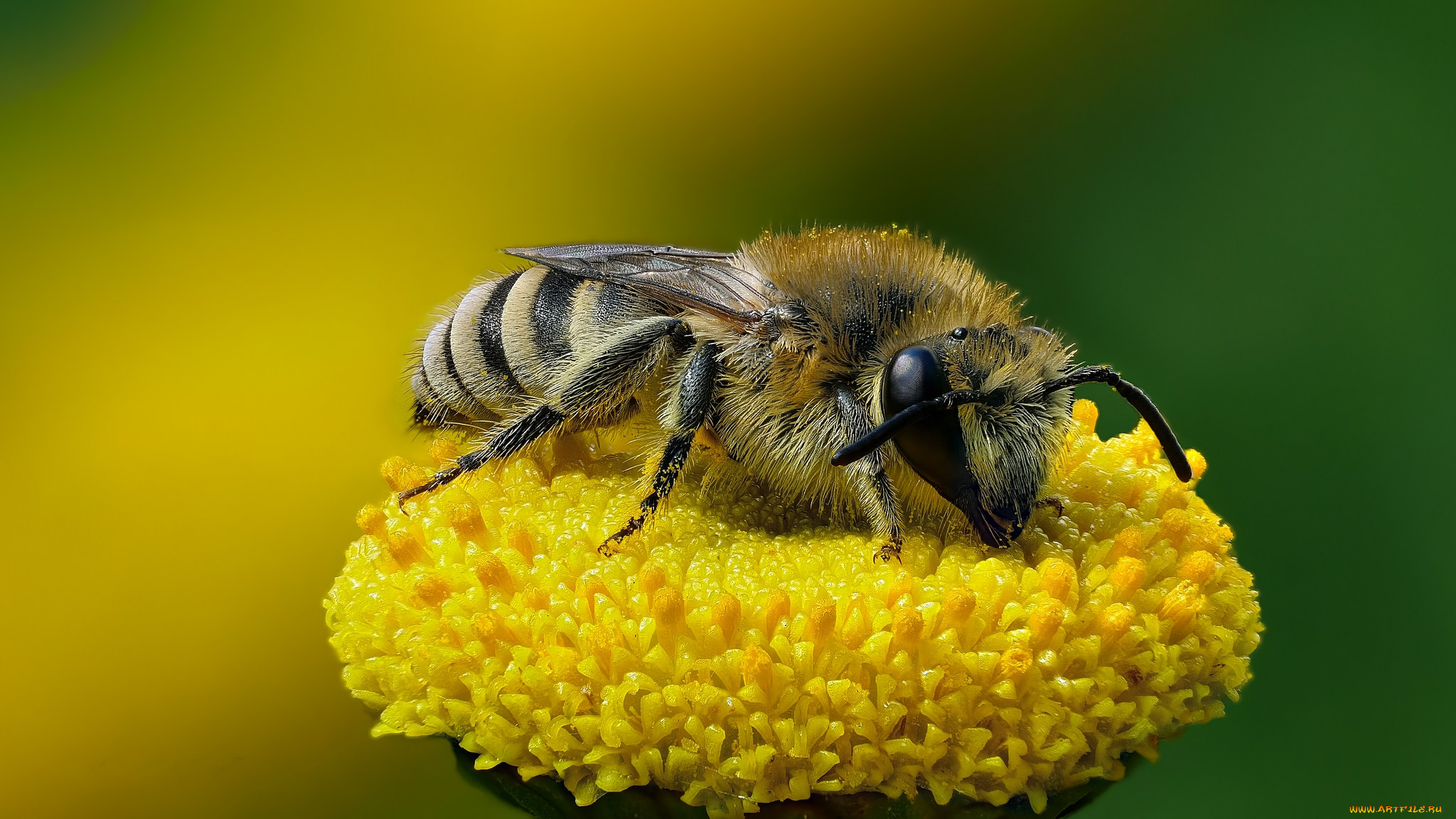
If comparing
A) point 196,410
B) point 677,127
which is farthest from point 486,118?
point 196,410

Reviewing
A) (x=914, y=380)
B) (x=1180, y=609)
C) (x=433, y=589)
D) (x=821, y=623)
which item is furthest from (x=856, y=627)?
(x=433, y=589)

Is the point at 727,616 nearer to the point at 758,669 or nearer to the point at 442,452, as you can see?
the point at 758,669

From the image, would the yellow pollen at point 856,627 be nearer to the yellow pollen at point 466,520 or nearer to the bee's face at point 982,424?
the bee's face at point 982,424

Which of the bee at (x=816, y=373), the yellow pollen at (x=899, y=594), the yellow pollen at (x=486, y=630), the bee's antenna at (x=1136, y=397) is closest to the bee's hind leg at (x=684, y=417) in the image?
the bee at (x=816, y=373)

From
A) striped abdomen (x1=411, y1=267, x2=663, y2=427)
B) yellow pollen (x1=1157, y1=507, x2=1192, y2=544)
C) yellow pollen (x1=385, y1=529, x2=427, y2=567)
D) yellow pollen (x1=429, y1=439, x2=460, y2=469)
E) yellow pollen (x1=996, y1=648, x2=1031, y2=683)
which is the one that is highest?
striped abdomen (x1=411, y1=267, x2=663, y2=427)

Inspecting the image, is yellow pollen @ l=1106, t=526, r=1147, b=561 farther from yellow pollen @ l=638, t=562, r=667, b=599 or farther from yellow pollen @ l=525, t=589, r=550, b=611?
yellow pollen @ l=525, t=589, r=550, b=611

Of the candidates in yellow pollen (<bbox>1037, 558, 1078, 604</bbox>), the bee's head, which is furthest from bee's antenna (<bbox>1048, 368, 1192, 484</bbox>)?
yellow pollen (<bbox>1037, 558, 1078, 604</bbox>)

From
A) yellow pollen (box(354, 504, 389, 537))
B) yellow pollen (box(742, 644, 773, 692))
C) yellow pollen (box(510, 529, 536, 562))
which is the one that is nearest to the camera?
yellow pollen (box(742, 644, 773, 692))
